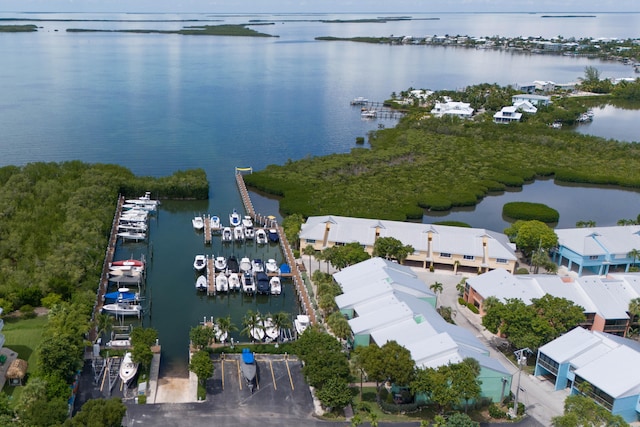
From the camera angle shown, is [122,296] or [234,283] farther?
[234,283]

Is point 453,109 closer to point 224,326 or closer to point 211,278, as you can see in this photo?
point 211,278

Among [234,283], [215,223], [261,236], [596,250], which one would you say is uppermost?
[596,250]

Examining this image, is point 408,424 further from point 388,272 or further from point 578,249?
point 578,249

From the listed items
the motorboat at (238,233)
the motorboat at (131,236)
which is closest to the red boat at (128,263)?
the motorboat at (131,236)

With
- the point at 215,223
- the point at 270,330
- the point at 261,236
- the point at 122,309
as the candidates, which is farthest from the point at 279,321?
the point at 215,223

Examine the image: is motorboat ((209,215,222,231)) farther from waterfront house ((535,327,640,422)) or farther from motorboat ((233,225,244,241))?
waterfront house ((535,327,640,422))

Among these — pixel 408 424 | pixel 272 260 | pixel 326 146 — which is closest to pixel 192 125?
pixel 326 146
